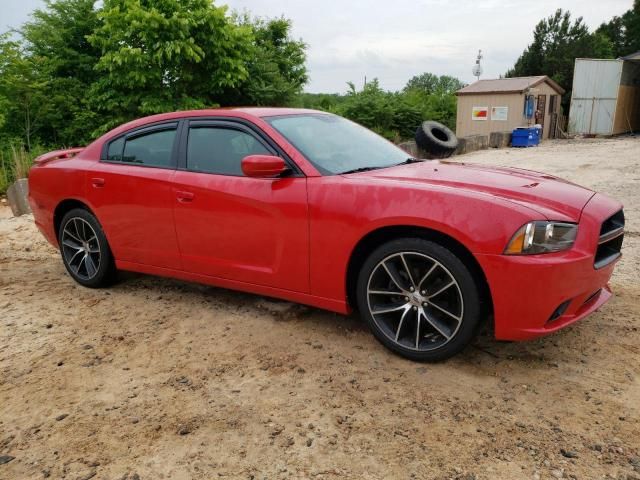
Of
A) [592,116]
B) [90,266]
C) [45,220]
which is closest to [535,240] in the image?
[90,266]

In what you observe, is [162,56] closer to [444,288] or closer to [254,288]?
[254,288]

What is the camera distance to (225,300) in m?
4.22

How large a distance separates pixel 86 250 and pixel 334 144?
245cm

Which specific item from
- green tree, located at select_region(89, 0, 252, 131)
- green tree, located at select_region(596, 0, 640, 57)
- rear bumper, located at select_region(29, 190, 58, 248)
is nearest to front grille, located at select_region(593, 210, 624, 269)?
rear bumper, located at select_region(29, 190, 58, 248)

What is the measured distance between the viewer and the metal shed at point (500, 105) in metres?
22.4

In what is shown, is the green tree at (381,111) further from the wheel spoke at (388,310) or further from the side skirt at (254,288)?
the wheel spoke at (388,310)

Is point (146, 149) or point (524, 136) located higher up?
point (146, 149)

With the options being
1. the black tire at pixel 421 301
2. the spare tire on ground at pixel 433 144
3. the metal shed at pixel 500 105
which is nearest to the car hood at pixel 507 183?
the black tire at pixel 421 301

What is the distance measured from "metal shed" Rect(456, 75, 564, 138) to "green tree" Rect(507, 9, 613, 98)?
14.3 metres

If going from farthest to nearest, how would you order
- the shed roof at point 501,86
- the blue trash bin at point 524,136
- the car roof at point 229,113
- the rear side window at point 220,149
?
the shed roof at point 501,86, the blue trash bin at point 524,136, the car roof at point 229,113, the rear side window at point 220,149

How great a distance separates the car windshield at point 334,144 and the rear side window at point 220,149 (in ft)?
0.72

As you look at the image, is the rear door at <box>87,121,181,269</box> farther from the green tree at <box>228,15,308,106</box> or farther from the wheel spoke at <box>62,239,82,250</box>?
the green tree at <box>228,15,308,106</box>

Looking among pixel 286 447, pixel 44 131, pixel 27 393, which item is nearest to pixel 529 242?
pixel 286 447

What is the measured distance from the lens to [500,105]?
2270 cm
